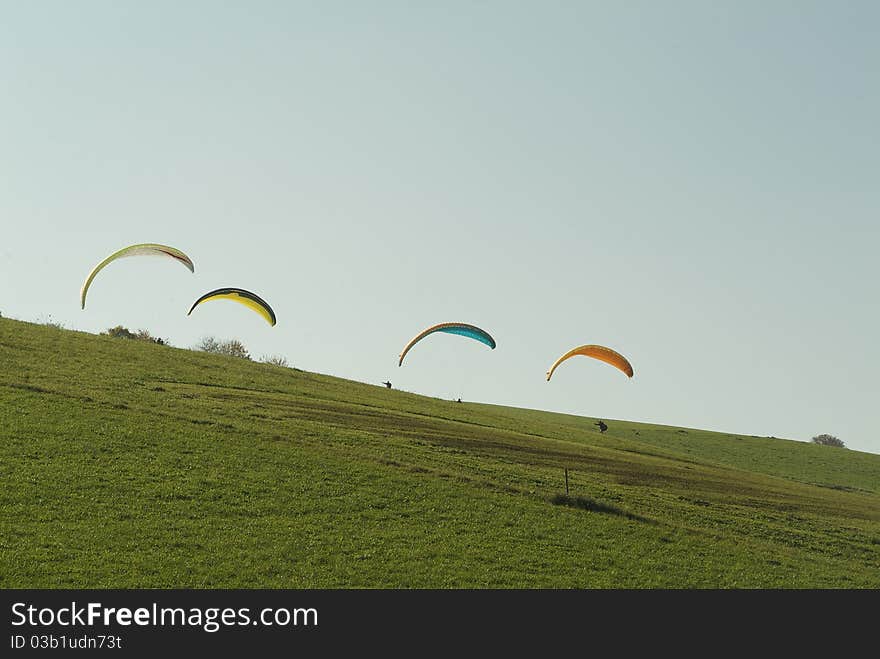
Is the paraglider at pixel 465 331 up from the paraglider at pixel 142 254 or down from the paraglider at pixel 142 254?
down

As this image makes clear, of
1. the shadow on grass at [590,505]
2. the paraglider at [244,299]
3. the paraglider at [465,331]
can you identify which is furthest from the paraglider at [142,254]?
the shadow on grass at [590,505]

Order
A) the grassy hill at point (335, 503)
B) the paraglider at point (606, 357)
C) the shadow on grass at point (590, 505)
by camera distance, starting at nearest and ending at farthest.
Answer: the grassy hill at point (335, 503)
the shadow on grass at point (590, 505)
the paraglider at point (606, 357)

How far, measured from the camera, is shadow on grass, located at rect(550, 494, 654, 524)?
2888 centimetres

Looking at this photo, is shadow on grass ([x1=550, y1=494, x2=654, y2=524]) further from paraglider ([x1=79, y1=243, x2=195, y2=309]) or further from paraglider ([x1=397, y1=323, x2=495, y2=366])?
paraglider ([x1=79, y1=243, x2=195, y2=309])

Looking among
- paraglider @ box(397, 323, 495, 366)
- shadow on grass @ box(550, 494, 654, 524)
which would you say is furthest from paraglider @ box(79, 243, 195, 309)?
shadow on grass @ box(550, 494, 654, 524)

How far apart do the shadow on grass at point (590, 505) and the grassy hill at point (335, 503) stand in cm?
14

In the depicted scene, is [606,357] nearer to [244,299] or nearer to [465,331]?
[465,331]

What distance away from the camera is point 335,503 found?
25.7 metres

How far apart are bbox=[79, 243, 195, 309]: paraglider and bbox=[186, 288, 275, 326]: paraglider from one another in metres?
1.89

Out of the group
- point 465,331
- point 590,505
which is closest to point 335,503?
point 590,505

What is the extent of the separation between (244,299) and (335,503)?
23.5 m

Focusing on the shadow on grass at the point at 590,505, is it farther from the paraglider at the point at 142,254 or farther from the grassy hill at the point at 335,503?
the paraglider at the point at 142,254

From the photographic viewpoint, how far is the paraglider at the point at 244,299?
47188mm
